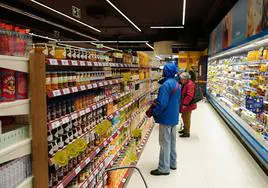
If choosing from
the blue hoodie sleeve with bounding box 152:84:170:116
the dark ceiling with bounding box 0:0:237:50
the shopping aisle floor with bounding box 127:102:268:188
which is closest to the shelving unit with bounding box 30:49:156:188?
the blue hoodie sleeve with bounding box 152:84:170:116

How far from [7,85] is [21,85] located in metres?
0.12

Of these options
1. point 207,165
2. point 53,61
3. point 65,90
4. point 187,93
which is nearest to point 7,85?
point 53,61

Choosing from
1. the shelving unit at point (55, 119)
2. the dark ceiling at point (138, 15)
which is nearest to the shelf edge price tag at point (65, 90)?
the shelving unit at point (55, 119)

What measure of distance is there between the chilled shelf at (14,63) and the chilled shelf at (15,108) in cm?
21

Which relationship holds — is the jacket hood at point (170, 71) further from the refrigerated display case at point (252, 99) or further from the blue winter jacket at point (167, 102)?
the refrigerated display case at point (252, 99)

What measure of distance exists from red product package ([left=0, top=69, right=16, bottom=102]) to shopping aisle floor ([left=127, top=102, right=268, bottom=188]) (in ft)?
9.10

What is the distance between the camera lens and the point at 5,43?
1.67m

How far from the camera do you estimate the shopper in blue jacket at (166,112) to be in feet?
13.8

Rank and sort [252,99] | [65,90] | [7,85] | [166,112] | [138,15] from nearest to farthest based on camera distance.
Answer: [7,85] < [65,90] < [166,112] < [252,99] < [138,15]

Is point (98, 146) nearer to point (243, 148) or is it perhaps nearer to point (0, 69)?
point (0, 69)

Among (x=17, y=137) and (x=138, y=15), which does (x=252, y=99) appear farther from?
(x=138, y=15)

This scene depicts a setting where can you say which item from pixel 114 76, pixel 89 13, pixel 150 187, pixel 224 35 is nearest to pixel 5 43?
pixel 114 76

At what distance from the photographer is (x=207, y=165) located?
16.2 ft

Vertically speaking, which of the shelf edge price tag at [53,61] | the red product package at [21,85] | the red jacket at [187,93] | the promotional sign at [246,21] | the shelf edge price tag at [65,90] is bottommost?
the red jacket at [187,93]
